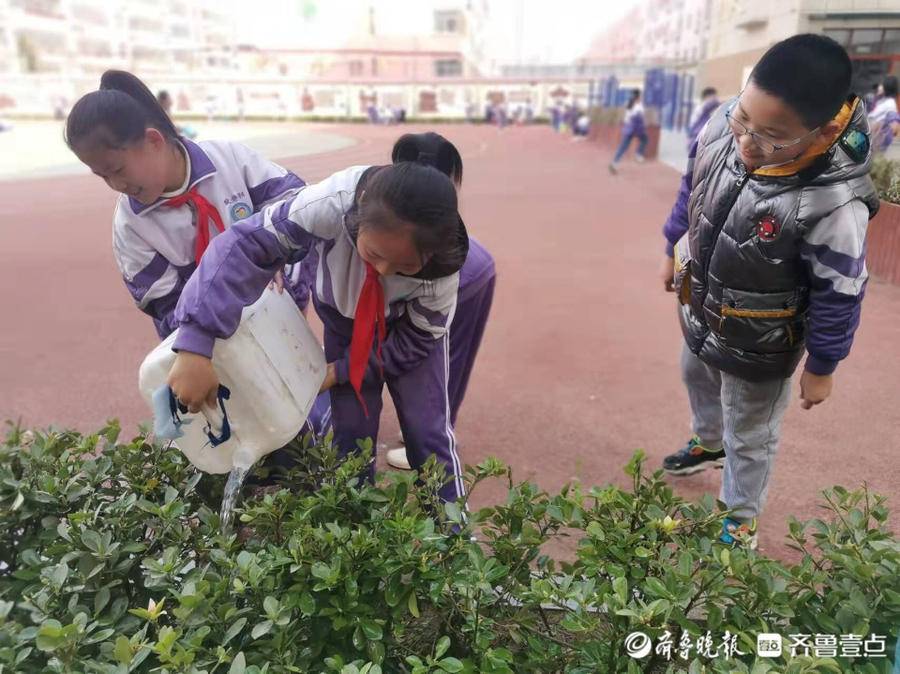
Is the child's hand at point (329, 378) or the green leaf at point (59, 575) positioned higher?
the child's hand at point (329, 378)

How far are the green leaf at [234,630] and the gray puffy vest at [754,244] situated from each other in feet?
4.49

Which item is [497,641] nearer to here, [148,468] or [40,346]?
[148,468]

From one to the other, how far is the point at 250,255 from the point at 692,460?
1813mm

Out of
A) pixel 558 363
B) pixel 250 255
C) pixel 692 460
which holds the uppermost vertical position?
pixel 250 255

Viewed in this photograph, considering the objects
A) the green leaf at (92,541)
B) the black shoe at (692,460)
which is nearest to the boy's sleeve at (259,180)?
the green leaf at (92,541)

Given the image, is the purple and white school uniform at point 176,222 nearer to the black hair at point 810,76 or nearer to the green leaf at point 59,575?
the green leaf at point 59,575

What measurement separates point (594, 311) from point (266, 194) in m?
2.88

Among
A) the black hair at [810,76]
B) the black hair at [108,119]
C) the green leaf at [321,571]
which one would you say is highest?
the black hair at [810,76]

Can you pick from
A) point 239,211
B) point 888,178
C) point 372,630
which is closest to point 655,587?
point 372,630

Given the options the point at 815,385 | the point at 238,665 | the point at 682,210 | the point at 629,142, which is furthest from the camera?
the point at 629,142

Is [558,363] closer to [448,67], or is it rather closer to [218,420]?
[218,420]

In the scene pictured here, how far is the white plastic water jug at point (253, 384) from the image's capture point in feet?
4.77

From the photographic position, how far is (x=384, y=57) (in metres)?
45.8

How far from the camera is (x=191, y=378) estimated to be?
1.37m
